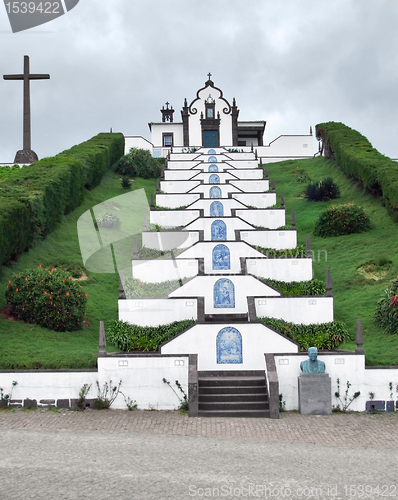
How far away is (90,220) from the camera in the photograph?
2962 centimetres

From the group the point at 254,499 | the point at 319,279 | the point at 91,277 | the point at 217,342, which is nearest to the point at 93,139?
the point at 91,277

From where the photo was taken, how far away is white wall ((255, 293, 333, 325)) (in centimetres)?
1839

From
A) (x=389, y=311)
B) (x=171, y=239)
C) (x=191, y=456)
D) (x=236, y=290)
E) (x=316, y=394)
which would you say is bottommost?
(x=191, y=456)

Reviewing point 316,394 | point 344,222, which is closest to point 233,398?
point 316,394

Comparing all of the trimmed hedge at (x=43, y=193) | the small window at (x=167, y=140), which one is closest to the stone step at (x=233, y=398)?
the trimmed hedge at (x=43, y=193)

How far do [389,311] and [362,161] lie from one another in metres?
16.0

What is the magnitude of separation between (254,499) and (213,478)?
0.96m

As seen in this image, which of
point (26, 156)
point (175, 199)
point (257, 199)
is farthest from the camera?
point (26, 156)

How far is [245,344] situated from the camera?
1606 cm

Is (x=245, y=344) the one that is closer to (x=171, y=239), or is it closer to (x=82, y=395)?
(x=82, y=395)

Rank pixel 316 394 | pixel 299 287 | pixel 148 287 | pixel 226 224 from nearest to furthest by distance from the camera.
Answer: pixel 316 394
pixel 148 287
pixel 299 287
pixel 226 224

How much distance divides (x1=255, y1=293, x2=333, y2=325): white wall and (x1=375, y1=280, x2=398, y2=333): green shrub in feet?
5.00

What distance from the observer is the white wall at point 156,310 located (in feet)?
59.7

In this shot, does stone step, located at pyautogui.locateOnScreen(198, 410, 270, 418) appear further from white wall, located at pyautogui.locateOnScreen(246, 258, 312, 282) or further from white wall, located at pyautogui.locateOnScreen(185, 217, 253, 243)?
white wall, located at pyautogui.locateOnScreen(185, 217, 253, 243)
